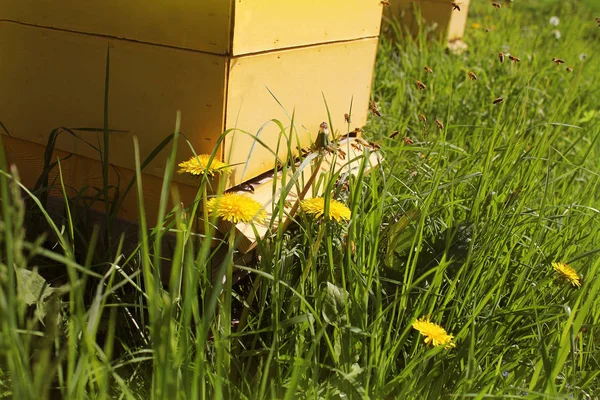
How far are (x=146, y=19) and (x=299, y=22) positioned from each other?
341mm

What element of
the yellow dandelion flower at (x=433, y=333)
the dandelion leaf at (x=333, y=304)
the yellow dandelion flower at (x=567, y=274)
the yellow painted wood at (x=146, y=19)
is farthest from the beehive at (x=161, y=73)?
the yellow dandelion flower at (x=567, y=274)

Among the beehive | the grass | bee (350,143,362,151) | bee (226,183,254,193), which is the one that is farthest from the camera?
bee (350,143,362,151)

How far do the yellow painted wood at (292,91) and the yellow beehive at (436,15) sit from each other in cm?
162

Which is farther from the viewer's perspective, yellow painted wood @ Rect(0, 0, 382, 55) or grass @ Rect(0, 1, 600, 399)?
yellow painted wood @ Rect(0, 0, 382, 55)

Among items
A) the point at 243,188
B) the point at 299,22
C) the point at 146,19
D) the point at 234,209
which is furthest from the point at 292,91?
the point at 234,209

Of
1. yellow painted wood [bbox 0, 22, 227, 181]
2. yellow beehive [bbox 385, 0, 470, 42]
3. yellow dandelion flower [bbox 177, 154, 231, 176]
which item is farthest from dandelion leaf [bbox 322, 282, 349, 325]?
yellow beehive [bbox 385, 0, 470, 42]

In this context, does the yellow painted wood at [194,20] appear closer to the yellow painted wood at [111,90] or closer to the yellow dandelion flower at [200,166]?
the yellow painted wood at [111,90]

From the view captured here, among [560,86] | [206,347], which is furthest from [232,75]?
[560,86]

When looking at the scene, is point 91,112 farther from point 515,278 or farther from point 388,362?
point 515,278

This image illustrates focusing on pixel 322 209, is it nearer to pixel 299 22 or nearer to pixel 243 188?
pixel 243 188

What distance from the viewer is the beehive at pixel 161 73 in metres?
1.27

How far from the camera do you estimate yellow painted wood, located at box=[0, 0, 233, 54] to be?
1.23 meters

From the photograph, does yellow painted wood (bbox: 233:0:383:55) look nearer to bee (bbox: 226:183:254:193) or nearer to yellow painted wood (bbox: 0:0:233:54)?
yellow painted wood (bbox: 0:0:233:54)

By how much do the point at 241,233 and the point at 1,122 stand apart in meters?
0.70
